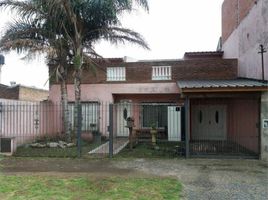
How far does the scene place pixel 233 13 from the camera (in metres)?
18.8

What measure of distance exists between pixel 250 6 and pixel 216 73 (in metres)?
4.13

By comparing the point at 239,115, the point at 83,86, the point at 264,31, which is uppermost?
the point at 264,31

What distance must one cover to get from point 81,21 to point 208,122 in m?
8.90

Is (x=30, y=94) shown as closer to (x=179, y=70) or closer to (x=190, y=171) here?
(x=179, y=70)

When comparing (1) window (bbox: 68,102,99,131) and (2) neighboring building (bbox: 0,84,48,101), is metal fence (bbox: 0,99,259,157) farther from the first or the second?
(2) neighboring building (bbox: 0,84,48,101)

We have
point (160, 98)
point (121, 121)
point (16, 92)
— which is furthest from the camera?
point (16, 92)

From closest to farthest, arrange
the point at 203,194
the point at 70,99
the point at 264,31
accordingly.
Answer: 1. the point at 203,194
2. the point at 264,31
3. the point at 70,99

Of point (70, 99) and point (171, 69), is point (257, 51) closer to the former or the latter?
point (171, 69)

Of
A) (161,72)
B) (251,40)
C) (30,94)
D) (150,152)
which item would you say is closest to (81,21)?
(161,72)

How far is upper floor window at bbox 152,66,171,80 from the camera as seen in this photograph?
18375mm

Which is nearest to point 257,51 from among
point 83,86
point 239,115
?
point 239,115

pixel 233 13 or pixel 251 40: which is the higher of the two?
pixel 233 13

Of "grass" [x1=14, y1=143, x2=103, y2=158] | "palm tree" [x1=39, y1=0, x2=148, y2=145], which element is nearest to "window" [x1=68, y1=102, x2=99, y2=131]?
"palm tree" [x1=39, y1=0, x2=148, y2=145]

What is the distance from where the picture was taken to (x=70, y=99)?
1911 cm
